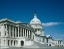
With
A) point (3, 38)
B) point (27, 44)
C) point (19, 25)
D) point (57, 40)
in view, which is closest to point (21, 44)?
point (27, 44)

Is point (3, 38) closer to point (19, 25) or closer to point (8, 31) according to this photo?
point (8, 31)

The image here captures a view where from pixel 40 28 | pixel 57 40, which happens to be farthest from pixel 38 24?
pixel 57 40

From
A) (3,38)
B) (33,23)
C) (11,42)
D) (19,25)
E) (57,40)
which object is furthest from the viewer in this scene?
(57,40)

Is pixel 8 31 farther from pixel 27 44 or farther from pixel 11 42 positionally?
pixel 27 44

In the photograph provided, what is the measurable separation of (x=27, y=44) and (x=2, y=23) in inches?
822

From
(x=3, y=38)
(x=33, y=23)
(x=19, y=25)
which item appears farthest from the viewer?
(x=33, y=23)

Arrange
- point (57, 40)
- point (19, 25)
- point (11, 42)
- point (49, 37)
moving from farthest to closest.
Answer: point (57, 40) → point (49, 37) → point (19, 25) → point (11, 42)

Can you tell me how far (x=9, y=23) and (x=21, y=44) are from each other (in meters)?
19.3

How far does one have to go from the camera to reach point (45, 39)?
15975 cm

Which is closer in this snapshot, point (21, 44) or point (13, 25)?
point (13, 25)

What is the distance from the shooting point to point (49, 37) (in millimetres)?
168625

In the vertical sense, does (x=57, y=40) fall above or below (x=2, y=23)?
below

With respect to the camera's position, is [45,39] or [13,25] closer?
[13,25]

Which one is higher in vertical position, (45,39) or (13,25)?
(13,25)
